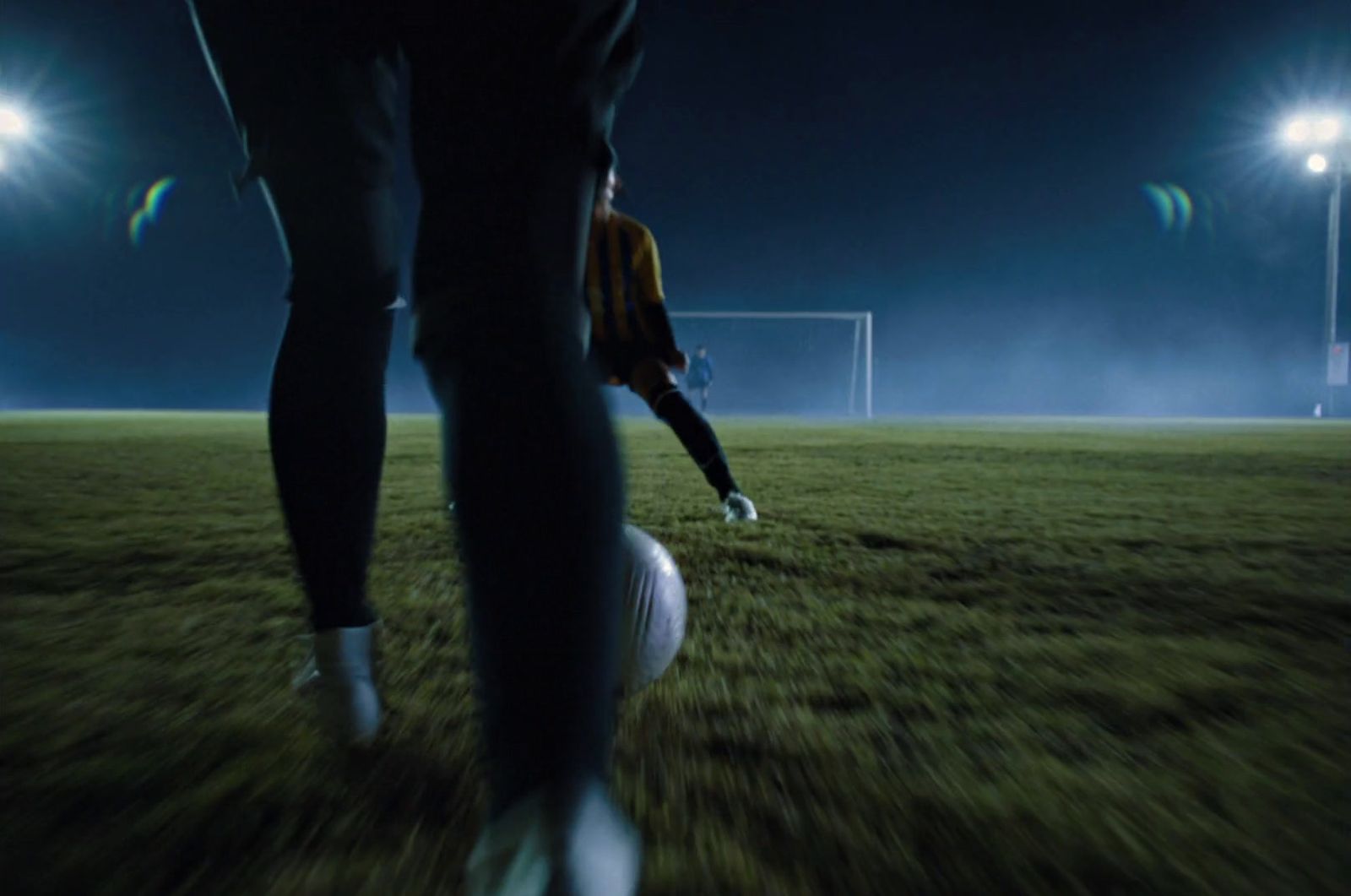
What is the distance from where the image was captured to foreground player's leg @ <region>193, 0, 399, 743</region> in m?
0.57

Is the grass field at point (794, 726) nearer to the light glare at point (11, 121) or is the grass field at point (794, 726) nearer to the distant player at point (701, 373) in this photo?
the distant player at point (701, 373)

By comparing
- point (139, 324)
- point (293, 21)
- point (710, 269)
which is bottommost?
point (293, 21)

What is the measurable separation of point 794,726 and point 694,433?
1.69m

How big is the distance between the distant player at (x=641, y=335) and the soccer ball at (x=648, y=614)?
1220mm

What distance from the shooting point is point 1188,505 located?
2455 millimetres

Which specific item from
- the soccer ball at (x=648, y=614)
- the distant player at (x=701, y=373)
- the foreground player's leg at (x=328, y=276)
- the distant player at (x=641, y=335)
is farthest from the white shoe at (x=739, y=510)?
the distant player at (x=701, y=373)

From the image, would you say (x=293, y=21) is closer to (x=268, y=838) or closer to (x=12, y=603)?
(x=268, y=838)

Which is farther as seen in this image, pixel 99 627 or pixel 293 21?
pixel 99 627

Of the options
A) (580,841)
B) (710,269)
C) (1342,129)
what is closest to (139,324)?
Answer: (710,269)

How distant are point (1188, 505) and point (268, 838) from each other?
2790 millimetres

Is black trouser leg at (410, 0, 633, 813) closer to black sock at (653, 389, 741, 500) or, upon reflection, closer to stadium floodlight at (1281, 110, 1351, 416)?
black sock at (653, 389, 741, 500)

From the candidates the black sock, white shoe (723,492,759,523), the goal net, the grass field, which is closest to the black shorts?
the black sock

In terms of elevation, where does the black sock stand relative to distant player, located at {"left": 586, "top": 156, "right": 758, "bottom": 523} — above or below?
below

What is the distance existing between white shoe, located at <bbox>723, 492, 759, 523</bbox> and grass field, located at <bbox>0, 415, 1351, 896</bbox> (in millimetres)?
413
